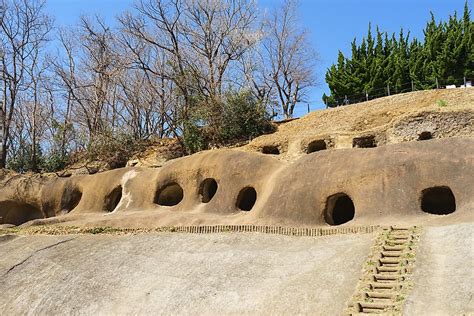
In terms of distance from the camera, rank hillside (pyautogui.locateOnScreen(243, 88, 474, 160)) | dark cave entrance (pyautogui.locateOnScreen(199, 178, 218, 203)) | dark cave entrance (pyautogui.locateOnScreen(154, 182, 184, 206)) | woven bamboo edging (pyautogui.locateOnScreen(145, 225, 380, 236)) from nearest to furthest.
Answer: woven bamboo edging (pyautogui.locateOnScreen(145, 225, 380, 236)) < hillside (pyautogui.locateOnScreen(243, 88, 474, 160)) < dark cave entrance (pyautogui.locateOnScreen(199, 178, 218, 203)) < dark cave entrance (pyautogui.locateOnScreen(154, 182, 184, 206))

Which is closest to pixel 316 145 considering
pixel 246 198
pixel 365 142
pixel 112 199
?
pixel 365 142

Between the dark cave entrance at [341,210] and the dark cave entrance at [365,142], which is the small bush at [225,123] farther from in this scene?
the dark cave entrance at [341,210]

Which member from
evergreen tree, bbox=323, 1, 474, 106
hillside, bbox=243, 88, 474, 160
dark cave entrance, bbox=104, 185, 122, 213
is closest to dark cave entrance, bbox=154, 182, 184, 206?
dark cave entrance, bbox=104, 185, 122, 213

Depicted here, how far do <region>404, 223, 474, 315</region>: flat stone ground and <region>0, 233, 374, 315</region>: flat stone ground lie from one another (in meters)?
1.47

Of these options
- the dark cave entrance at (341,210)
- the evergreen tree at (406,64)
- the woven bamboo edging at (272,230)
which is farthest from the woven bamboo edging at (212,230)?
the evergreen tree at (406,64)

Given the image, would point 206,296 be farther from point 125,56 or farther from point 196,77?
point 125,56

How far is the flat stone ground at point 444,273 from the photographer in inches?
453

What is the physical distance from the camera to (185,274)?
1619 centimetres

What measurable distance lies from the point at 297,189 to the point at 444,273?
25.8 ft

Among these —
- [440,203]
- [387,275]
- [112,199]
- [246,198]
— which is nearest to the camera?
[387,275]

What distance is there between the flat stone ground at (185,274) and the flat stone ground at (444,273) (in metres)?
1.47

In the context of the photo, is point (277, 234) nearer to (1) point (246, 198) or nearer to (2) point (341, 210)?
(2) point (341, 210)

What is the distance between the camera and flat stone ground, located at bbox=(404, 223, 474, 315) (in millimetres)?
11508

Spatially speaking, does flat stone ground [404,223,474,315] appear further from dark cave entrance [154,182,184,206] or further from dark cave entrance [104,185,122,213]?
dark cave entrance [104,185,122,213]
